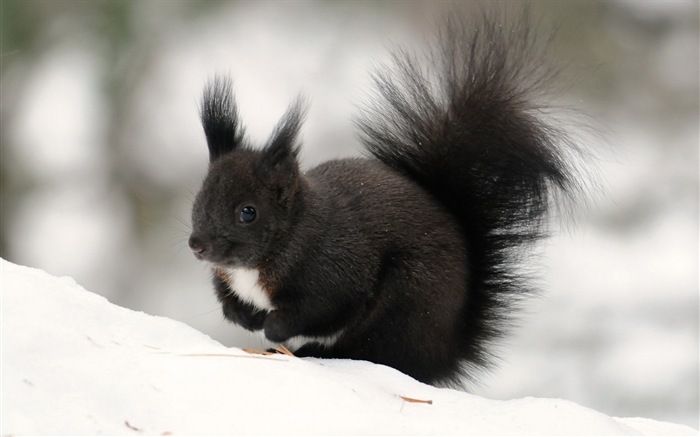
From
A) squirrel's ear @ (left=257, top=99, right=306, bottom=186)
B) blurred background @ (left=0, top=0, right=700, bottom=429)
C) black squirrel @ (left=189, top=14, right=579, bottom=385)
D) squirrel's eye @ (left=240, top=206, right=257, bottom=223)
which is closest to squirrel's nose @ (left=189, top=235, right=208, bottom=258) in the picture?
black squirrel @ (left=189, top=14, right=579, bottom=385)

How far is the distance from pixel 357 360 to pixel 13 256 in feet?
10.7

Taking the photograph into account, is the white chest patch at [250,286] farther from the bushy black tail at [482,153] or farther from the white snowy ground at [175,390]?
the bushy black tail at [482,153]

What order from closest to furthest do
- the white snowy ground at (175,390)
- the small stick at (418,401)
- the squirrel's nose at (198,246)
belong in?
the white snowy ground at (175,390) → the small stick at (418,401) → the squirrel's nose at (198,246)

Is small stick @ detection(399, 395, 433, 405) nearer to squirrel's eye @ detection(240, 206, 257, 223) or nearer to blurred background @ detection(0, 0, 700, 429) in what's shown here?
squirrel's eye @ detection(240, 206, 257, 223)

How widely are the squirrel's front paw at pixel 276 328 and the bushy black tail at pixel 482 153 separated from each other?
0.48m

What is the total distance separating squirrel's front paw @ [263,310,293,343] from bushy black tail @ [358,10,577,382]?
1.56 feet

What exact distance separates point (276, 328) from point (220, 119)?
0.50 meters

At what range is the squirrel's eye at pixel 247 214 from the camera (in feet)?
7.26

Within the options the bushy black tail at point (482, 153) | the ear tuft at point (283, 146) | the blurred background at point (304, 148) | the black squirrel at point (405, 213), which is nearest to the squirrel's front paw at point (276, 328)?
the black squirrel at point (405, 213)

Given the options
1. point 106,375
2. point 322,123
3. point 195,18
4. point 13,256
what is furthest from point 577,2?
point 106,375

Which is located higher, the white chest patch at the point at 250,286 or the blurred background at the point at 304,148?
the blurred background at the point at 304,148

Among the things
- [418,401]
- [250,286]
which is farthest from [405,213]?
[418,401]

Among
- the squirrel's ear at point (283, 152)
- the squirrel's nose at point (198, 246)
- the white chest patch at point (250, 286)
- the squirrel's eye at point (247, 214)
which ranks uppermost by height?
the squirrel's ear at point (283, 152)

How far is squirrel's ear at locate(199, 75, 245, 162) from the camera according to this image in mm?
2326
